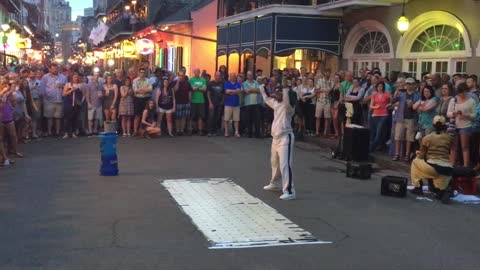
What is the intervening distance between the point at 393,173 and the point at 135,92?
7.53m

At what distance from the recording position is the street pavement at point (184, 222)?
20.5 feet

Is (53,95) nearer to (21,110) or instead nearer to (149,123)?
(21,110)

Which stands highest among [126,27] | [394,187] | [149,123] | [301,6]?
[126,27]

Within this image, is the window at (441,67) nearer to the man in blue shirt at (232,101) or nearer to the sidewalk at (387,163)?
the sidewalk at (387,163)

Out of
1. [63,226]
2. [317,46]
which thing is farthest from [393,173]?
[317,46]

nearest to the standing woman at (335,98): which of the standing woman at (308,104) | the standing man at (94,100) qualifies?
the standing woman at (308,104)

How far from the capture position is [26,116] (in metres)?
14.6

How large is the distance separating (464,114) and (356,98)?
3652 mm

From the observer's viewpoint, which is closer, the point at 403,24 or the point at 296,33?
the point at 403,24

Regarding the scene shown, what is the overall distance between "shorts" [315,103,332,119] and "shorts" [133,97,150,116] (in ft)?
14.9

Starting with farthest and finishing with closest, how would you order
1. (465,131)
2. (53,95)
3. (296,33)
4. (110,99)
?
1. (296,33)
2. (110,99)
3. (53,95)
4. (465,131)

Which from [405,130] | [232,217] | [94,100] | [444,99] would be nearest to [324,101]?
[405,130]

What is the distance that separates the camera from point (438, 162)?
961cm

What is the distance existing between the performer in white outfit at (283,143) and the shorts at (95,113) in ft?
26.6
